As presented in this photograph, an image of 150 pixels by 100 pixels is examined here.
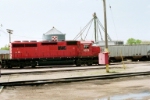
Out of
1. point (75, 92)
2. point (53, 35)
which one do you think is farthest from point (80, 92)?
point (53, 35)

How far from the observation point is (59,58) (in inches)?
1270

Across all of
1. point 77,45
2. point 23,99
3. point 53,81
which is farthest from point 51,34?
point 23,99

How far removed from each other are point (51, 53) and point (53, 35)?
74.8ft

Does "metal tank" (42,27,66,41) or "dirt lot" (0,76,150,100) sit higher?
"metal tank" (42,27,66,41)

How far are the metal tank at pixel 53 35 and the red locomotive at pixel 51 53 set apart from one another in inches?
809

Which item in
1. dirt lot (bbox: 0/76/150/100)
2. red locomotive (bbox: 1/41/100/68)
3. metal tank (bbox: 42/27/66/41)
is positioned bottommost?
dirt lot (bbox: 0/76/150/100)

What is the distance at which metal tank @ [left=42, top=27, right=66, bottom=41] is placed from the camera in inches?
2119

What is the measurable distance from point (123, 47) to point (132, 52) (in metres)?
1.93

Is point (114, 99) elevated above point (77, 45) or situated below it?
A: below

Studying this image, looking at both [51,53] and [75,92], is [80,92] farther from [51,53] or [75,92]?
[51,53]

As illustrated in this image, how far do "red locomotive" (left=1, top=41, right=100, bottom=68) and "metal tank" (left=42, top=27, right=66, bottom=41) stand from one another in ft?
67.4

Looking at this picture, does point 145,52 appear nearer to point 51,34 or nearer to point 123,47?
point 123,47

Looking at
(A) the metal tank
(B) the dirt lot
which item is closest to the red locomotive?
(B) the dirt lot

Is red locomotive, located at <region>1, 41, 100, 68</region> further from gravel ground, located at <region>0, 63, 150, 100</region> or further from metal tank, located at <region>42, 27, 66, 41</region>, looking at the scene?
metal tank, located at <region>42, 27, 66, 41</region>
